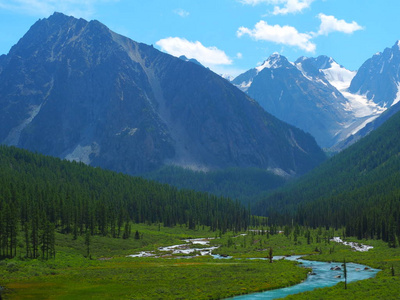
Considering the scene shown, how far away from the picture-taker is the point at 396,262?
112750mm

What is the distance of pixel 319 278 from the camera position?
9919 cm

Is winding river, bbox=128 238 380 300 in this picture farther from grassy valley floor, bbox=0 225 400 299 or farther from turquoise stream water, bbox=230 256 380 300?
grassy valley floor, bbox=0 225 400 299

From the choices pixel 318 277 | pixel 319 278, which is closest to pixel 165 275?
pixel 319 278

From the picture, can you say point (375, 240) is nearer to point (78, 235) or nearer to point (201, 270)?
point (201, 270)

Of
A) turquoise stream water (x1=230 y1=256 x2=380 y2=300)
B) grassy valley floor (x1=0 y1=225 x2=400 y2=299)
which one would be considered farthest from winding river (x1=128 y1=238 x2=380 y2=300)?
grassy valley floor (x1=0 y1=225 x2=400 y2=299)

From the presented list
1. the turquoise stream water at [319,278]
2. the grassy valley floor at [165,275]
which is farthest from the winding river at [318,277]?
the grassy valley floor at [165,275]

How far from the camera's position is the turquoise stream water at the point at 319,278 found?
8394 cm

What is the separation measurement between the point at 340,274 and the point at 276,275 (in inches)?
604

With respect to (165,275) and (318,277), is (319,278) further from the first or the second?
(165,275)

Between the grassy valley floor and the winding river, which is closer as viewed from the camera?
the grassy valley floor

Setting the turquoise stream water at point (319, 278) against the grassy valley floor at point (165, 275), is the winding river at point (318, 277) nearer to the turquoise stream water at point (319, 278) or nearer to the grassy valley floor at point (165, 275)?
the turquoise stream water at point (319, 278)

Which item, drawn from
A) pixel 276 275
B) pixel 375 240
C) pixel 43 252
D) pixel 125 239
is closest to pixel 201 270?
pixel 276 275

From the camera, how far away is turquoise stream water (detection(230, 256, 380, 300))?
83938 mm

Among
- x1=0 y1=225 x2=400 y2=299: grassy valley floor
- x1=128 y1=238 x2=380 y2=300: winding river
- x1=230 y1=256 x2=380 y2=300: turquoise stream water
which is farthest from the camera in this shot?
x1=128 y1=238 x2=380 y2=300: winding river
